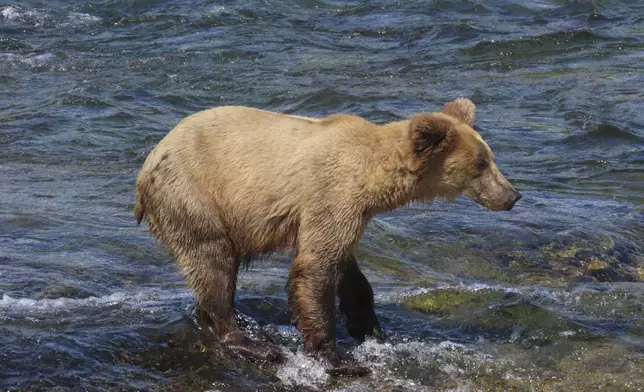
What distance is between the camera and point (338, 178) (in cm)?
665

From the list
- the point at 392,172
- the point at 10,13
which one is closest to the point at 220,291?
the point at 392,172

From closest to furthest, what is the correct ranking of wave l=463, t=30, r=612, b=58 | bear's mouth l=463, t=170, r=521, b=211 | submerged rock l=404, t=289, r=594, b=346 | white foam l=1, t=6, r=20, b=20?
1. bear's mouth l=463, t=170, r=521, b=211
2. submerged rock l=404, t=289, r=594, b=346
3. wave l=463, t=30, r=612, b=58
4. white foam l=1, t=6, r=20, b=20

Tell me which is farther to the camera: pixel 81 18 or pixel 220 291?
pixel 81 18

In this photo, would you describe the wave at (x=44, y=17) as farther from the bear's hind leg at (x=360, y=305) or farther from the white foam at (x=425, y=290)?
the bear's hind leg at (x=360, y=305)

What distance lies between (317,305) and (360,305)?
2.39ft

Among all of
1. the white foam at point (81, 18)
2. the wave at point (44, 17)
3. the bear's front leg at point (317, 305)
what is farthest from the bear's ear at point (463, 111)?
the white foam at point (81, 18)

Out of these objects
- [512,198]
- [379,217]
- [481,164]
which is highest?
[481,164]

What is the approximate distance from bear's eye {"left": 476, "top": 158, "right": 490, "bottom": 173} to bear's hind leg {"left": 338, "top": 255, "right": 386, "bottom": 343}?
1031 mm

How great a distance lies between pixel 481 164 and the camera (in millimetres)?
6891

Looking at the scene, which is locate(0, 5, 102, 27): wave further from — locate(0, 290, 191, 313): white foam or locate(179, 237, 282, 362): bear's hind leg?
locate(179, 237, 282, 362): bear's hind leg

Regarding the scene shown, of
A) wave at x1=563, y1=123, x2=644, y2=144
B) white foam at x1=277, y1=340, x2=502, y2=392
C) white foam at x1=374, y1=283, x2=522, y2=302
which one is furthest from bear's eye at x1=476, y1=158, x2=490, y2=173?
wave at x1=563, y1=123, x2=644, y2=144

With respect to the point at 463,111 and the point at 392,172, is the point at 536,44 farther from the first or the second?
the point at 392,172

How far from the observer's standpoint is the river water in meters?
6.82

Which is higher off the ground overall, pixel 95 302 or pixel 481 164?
pixel 481 164
